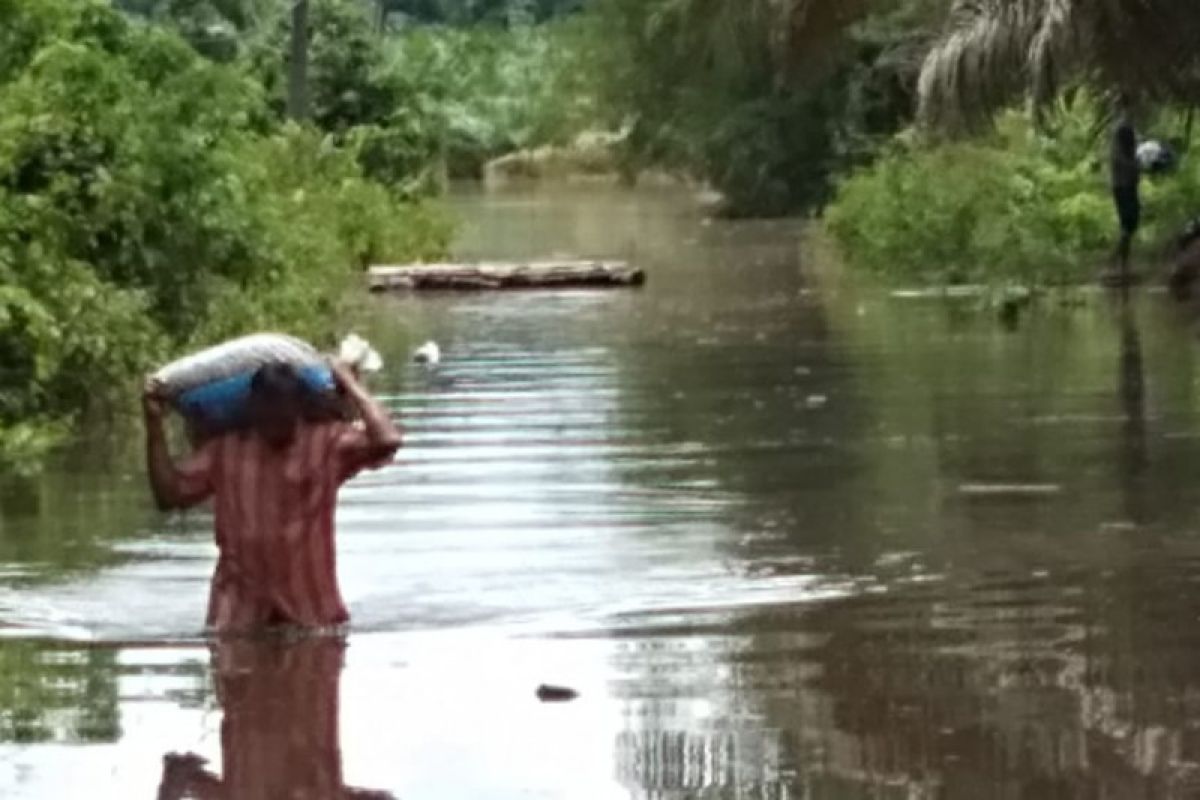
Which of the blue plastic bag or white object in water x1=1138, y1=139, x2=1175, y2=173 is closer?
the blue plastic bag

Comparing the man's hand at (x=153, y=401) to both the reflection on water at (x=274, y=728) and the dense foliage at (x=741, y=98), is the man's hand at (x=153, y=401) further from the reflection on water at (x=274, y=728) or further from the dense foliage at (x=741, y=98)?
the dense foliage at (x=741, y=98)

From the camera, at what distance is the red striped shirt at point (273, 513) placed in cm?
1051

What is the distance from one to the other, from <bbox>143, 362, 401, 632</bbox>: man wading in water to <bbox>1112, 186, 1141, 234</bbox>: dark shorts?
19.4 m

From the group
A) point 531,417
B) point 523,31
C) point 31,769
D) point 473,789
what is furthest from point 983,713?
point 523,31

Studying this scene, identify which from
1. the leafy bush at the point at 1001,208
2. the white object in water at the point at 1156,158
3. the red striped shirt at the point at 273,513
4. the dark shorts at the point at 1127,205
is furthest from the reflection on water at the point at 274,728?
the white object in water at the point at 1156,158

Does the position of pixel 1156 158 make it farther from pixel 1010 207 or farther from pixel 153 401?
pixel 153 401

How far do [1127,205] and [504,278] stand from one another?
681 centimetres

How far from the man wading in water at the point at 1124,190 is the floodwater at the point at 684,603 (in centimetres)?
737

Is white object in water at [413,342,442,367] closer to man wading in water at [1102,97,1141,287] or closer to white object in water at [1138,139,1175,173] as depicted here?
man wading in water at [1102,97,1141,287]

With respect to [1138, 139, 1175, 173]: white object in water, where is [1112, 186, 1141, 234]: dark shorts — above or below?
below

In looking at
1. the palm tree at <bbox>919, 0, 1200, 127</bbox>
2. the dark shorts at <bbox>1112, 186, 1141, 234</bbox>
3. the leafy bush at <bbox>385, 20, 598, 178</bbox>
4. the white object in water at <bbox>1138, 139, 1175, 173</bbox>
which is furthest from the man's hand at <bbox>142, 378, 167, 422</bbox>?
the leafy bush at <bbox>385, 20, 598, 178</bbox>

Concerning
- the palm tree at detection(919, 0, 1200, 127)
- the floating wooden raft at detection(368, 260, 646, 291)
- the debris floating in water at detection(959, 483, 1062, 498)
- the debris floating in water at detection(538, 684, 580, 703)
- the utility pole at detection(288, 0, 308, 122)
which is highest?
the utility pole at detection(288, 0, 308, 122)

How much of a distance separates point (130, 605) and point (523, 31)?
77914 mm

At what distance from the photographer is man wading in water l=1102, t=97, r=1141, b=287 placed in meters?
28.7
